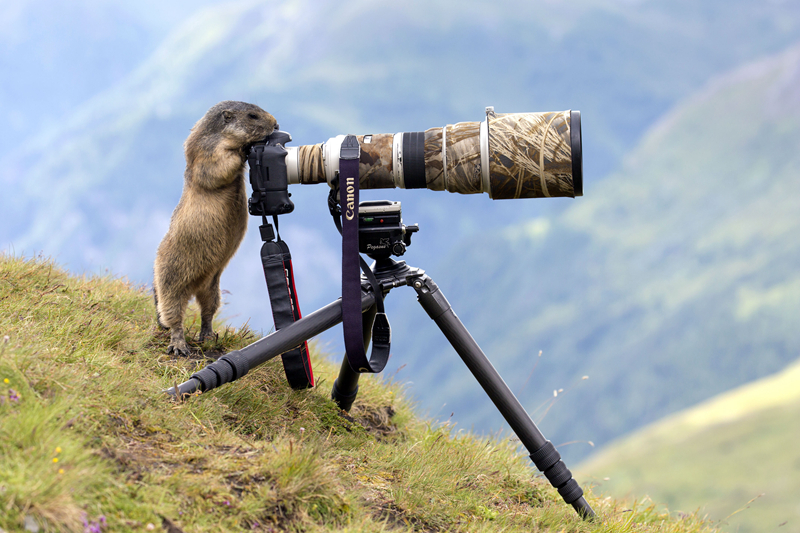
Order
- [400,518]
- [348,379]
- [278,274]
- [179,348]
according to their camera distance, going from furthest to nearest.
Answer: [179,348], [348,379], [278,274], [400,518]

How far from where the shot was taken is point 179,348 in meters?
3.88

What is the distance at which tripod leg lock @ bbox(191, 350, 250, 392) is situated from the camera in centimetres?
301

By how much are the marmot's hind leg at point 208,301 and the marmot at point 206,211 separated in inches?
1.7

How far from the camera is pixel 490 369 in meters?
3.33

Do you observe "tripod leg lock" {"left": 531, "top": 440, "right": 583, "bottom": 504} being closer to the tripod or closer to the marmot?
the tripod

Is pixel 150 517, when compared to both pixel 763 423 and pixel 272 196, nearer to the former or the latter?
pixel 272 196

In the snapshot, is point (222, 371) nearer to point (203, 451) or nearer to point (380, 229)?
point (203, 451)

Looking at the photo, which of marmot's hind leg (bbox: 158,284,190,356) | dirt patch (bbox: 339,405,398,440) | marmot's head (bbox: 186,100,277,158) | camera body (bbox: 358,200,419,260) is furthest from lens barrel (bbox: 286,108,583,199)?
dirt patch (bbox: 339,405,398,440)

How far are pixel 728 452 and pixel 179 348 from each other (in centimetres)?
5154

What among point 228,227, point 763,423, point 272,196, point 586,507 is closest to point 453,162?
point 272,196

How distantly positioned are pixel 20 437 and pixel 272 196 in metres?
1.55

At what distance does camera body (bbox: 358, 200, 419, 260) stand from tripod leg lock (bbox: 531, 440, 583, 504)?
128 cm

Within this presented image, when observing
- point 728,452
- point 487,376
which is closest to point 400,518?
point 487,376

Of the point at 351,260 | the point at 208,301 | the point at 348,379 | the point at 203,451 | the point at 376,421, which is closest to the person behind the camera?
the point at 203,451
